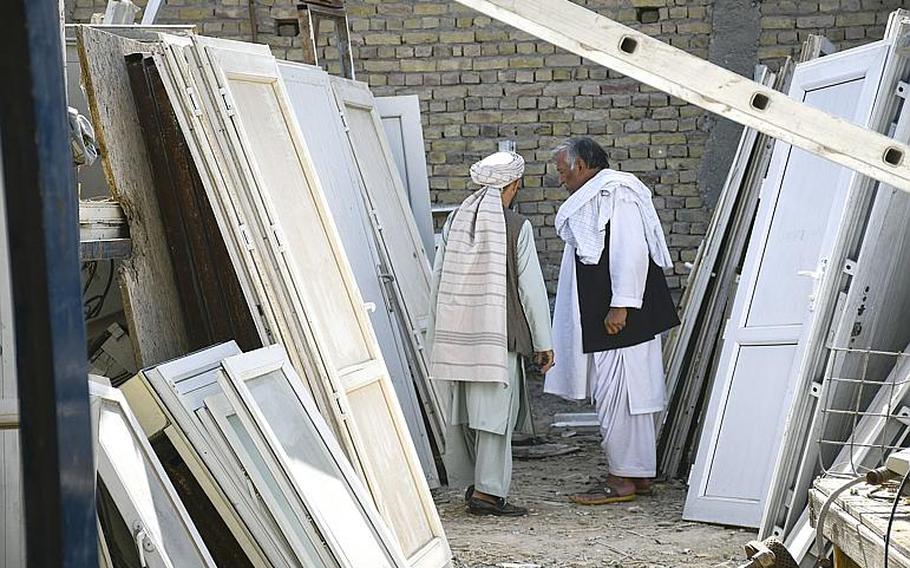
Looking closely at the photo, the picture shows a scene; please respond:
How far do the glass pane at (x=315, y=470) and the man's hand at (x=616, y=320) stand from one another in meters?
2.78

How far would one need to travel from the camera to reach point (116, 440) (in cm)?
323

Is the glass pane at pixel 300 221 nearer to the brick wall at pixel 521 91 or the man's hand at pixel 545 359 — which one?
the man's hand at pixel 545 359

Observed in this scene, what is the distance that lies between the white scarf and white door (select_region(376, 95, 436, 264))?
63.9 inches

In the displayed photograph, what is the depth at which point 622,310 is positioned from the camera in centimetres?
652

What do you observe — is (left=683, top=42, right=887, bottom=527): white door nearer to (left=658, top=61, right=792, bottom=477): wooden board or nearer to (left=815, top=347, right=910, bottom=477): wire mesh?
(left=658, top=61, right=792, bottom=477): wooden board

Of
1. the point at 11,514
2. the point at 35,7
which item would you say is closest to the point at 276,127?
the point at 11,514

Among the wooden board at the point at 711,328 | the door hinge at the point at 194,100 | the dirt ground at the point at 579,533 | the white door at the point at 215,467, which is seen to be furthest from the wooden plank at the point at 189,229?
the wooden board at the point at 711,328

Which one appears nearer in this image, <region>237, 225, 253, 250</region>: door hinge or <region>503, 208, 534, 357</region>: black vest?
<region>237, 225, 253, 250</region>: door hinge

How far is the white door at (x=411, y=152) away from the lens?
808 cm

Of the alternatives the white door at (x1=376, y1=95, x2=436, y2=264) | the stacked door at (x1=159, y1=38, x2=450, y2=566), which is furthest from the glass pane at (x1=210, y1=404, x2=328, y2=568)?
the white door at (x1=376, y1=95, x2=436, y2=264)

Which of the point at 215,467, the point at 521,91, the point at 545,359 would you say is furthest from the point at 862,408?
the point at 521,91

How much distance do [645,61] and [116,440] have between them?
6.59 feet

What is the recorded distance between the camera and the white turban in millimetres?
6395

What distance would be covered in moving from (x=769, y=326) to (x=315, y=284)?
2335 mm
